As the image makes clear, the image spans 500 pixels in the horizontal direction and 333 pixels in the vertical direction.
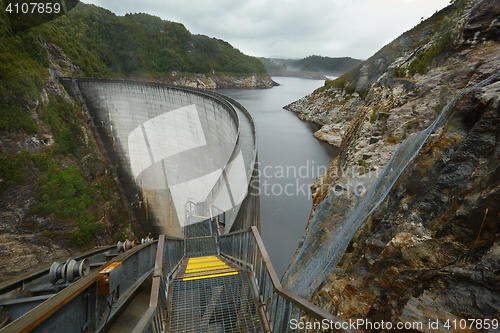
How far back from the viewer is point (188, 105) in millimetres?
19422

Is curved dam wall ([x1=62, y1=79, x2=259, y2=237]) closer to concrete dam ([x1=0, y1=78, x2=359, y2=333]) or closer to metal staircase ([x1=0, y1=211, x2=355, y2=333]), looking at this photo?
concrete dam ([x1=0, y1=78, x2=359, y2=333])

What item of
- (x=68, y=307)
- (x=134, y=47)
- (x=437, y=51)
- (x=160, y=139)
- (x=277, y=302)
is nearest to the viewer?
(x=277, y=302)

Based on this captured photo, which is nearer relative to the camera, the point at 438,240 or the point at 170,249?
the point at 438,240

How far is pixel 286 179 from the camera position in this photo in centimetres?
2131

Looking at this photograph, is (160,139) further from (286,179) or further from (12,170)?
(286,179)

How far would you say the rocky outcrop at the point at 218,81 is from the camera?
71.2 metres

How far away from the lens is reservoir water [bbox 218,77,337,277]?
1510 centimetres

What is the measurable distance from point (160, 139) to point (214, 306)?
20219 mm

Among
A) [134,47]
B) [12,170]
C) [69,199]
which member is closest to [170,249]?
[12,170]

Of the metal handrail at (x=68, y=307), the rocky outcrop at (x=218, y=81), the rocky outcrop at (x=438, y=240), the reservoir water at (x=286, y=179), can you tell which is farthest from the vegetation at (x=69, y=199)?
the rocky outcrop at (x=218, y=81)

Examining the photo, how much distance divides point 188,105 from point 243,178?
1234cm

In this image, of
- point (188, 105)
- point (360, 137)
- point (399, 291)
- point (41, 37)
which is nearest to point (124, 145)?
point (188, 105)

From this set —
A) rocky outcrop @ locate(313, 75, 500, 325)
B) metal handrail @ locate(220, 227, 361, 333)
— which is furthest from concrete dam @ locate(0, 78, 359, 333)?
rocky outcrop @ locate(313, 75, 500, 325)

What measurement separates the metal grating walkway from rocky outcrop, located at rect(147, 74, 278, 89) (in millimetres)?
68479
